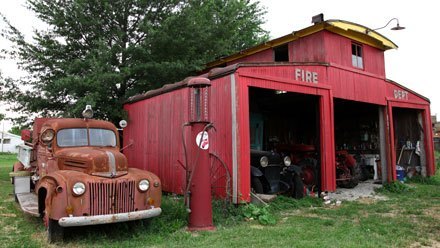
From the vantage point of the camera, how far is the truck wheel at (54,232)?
5.30 meters

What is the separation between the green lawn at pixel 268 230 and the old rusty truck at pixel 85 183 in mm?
387

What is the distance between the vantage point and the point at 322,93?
386 inches

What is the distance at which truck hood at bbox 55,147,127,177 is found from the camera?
224 inches

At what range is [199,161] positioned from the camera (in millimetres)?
6289

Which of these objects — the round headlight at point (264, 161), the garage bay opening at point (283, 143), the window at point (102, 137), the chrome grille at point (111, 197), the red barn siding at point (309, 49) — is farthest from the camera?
the red barn siding at point (309, 49)

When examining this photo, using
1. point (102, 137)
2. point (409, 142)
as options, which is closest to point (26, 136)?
point (102, 137)

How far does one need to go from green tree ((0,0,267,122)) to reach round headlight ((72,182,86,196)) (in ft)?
23.1

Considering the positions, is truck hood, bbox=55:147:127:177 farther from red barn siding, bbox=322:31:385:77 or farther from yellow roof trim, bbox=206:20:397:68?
yellow roof trim, bbox=206:20:397:68

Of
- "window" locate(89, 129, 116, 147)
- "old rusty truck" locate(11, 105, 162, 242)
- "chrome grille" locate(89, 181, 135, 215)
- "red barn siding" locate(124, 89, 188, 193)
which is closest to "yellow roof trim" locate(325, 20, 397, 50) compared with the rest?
"red barn siding" locate(124, 89, 188, 193)

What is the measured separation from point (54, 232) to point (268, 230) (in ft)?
10.8

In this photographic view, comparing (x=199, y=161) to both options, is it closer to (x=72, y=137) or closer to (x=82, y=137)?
(x=82, y=137)

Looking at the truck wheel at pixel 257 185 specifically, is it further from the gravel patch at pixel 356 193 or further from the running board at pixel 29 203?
the running board at pixel 29 203

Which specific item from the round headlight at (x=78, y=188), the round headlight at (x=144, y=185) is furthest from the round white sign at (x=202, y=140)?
the round headlight at (x=78, y=188)

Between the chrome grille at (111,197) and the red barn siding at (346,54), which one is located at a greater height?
the red barn siding at (346,54)
